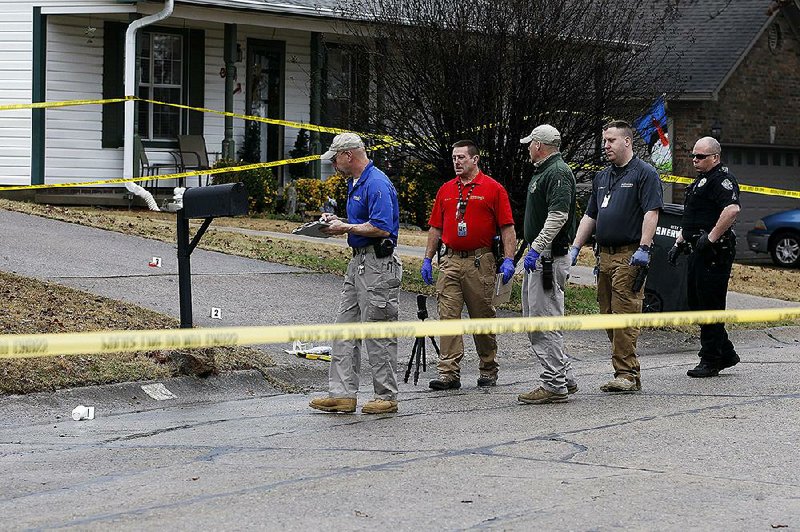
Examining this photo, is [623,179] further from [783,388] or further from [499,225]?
[783,388]

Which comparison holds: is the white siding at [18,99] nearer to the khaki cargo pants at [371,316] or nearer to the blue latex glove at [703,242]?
the khaki cargo pants at [371,316]

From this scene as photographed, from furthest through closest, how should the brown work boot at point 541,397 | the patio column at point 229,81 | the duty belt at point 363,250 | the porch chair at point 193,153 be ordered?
1. the patio column at point 229,81
2. the porch chair at point 193,153
3. the brown work boot at point 541,397
4. the duty belt at point 363,250

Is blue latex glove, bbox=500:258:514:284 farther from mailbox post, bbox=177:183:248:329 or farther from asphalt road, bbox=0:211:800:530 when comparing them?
mailbox post, bbox=177:183:248:329

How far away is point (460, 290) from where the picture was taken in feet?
33.9

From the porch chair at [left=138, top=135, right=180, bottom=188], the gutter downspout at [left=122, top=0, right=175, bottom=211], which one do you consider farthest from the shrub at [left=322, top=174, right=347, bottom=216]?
the gutter downspout at [left=122, top=0, right=175, bottom=211]

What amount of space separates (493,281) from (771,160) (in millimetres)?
20017

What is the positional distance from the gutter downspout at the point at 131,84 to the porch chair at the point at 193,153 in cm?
122

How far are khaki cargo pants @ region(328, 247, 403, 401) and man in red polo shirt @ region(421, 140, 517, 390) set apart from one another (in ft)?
3.44

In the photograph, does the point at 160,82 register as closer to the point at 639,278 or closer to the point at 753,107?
the point at 753,107

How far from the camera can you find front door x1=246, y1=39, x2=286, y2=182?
2403 cm

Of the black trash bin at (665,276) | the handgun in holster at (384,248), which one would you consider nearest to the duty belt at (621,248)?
the handgun in holster at (384,248)

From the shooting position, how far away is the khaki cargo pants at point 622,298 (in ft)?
32.5

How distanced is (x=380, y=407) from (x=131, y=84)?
42.4 ft

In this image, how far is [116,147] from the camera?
71.2 feet
